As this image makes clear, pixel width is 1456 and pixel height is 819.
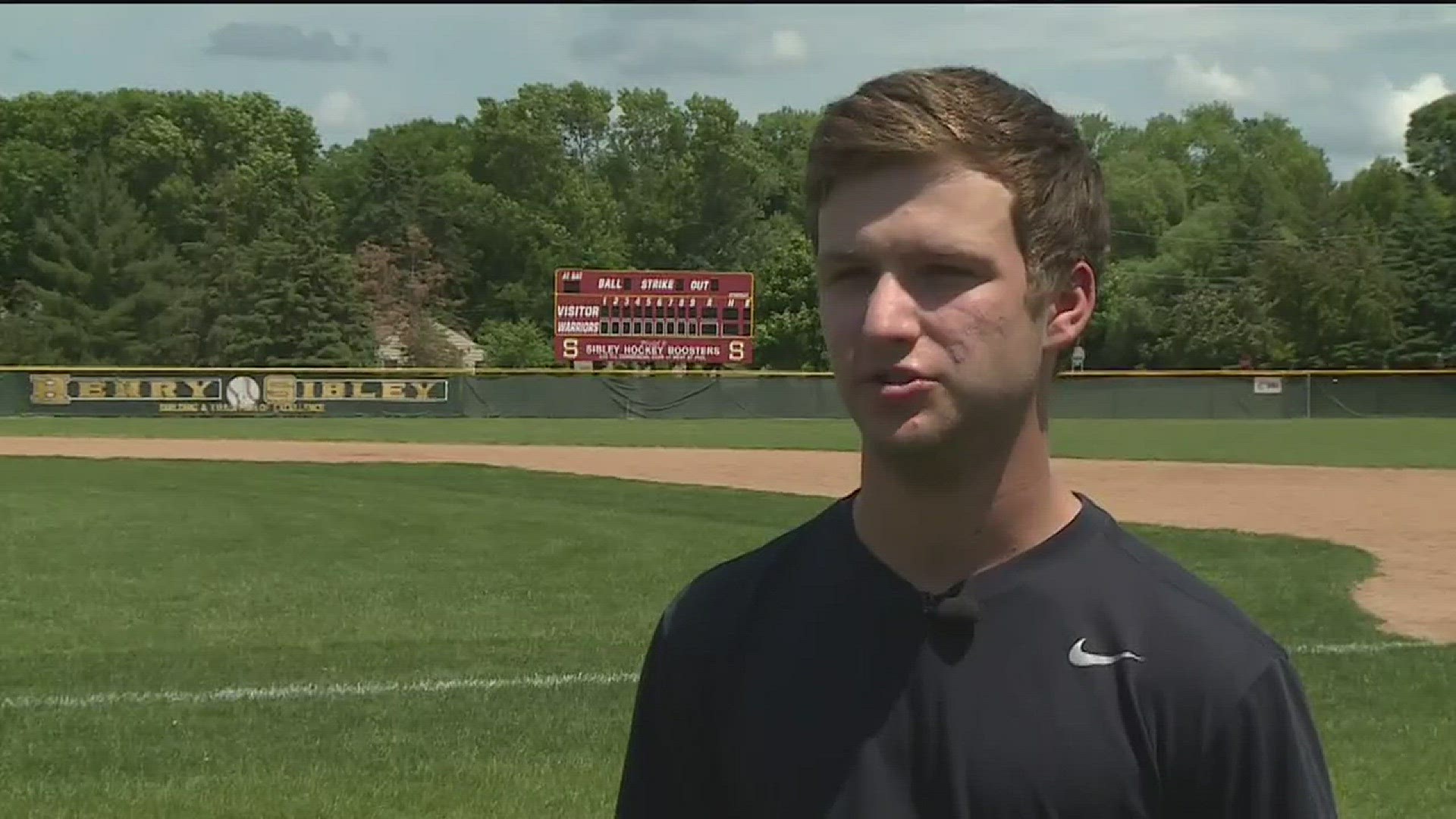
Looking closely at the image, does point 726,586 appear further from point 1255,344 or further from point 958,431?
point 1255,344

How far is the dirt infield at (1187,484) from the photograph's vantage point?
45.8 ft

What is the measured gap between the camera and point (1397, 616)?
11.6 metres

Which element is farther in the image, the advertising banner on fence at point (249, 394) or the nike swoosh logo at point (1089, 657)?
the advertising banner on fence at point (249, 394)

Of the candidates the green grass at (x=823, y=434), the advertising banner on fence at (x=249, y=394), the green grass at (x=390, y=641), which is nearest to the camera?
the green grass at (x=390, y=641)

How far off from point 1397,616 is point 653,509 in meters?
8.89

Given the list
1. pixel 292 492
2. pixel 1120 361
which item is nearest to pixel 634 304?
pixel 292 492

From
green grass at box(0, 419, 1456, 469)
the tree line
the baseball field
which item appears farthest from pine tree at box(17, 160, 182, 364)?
the baseball field

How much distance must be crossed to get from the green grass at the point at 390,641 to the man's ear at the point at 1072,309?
4.61 metres

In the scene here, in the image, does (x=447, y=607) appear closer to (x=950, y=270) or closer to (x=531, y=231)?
(x=950, y=270)

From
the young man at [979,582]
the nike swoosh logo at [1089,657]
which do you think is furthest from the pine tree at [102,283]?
the nike swoosh logo at [1089,657]

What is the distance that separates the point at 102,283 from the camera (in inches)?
2948

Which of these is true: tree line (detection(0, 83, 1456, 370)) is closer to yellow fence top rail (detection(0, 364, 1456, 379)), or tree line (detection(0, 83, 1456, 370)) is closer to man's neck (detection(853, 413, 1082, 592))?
yellow fence top rail (detection(0, 364, 1456, 379))

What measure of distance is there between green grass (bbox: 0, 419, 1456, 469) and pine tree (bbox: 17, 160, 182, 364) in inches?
1158

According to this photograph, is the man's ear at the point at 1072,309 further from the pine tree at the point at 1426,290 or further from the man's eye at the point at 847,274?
the pine tree at the point at 1426,290
